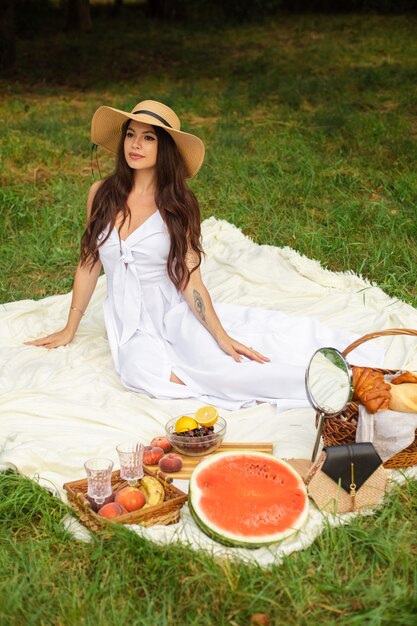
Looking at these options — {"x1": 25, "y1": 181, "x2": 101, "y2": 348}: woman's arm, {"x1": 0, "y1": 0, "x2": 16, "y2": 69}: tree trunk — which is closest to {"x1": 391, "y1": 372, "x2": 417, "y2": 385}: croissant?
{"x1": 25, "y1": 181, "x2": 101, "y2": 348}: woman's arm

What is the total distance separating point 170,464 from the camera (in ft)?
11.7

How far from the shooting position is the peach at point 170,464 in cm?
356

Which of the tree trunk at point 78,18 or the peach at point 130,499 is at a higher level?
the tree trunk at point 78,18

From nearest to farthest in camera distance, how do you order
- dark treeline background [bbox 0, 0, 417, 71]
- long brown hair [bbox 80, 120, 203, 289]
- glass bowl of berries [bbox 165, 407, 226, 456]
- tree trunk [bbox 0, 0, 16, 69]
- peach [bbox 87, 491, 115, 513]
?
peach [bbox 87, 491, 115, 513] < glass bowl of berries [bbox 165, 407, 226, 456] < long brown hair [bbox 80, 120, 203, 289] < tree trunk [bbox 0, 0, 16, 69] < dark treeline background [bbox 0, 0, 417, 71]

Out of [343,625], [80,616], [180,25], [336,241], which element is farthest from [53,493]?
[180,25]

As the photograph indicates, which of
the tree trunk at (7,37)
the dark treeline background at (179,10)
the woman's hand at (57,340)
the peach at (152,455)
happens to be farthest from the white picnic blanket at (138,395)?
the dark treeline background at (179,10)

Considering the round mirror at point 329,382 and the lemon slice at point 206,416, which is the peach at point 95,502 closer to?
the lemon slice at point 206,416

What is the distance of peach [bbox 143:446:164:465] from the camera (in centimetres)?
362

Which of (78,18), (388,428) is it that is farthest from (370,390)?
(78,18)

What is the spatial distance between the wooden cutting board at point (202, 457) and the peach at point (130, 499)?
1.02 feet

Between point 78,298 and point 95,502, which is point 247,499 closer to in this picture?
point 95,502

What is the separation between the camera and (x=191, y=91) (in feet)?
36.7

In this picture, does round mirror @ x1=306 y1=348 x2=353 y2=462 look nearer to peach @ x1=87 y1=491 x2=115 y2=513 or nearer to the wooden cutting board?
the wooden cutting board

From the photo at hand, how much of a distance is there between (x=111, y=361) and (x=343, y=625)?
2380 millimetres
